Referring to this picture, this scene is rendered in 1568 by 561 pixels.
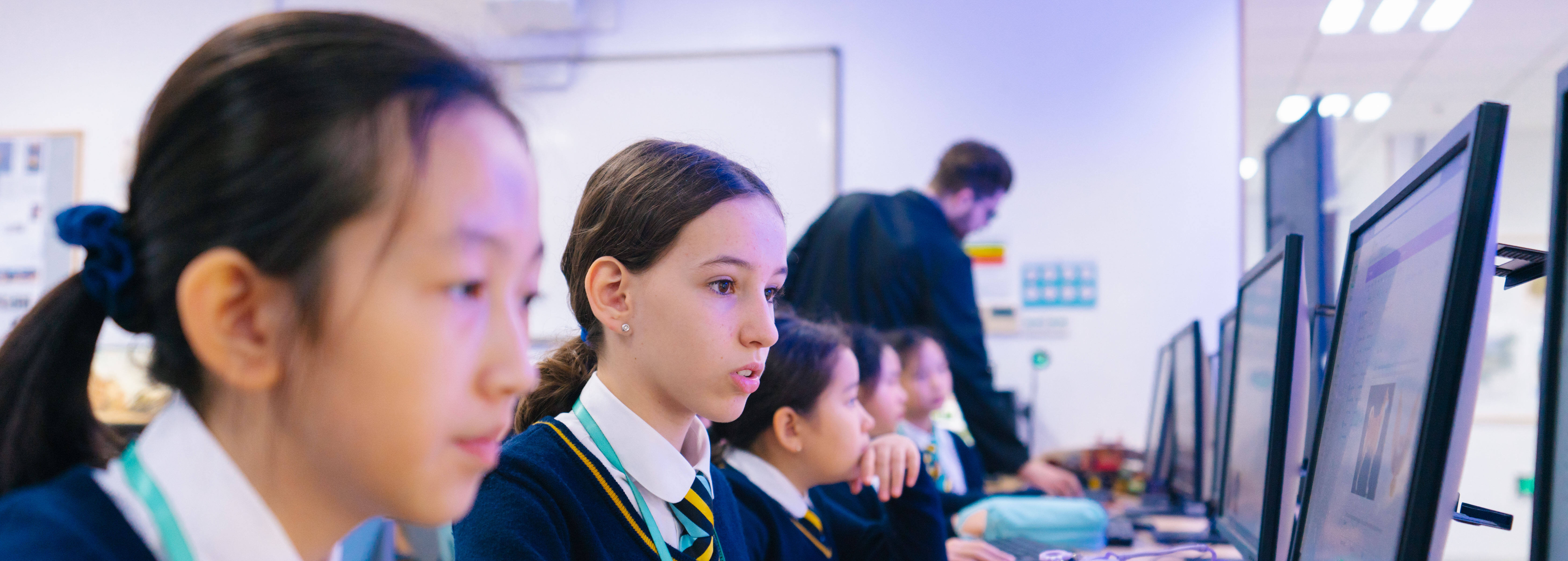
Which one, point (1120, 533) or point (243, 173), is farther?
point (1120, 533)

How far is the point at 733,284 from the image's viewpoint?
981 millimetres

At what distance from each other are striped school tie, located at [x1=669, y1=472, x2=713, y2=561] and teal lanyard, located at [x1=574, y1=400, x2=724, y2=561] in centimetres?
2

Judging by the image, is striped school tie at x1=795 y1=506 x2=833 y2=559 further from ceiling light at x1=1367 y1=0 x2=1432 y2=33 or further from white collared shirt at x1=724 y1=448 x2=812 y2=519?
ceiling light at x1=1367 y1=0 x2=1432 y2=33

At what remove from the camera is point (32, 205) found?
3.85 metres

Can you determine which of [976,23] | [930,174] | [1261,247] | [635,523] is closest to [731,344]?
[635,523]

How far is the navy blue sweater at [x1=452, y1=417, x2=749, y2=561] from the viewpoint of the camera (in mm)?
815

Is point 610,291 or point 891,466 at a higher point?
point 610,291

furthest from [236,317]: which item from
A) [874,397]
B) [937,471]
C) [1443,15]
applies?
[1443,15]

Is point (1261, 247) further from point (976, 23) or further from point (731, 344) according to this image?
point (731, 344)

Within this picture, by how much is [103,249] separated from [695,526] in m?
0.59

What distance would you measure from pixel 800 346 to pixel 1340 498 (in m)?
0.84

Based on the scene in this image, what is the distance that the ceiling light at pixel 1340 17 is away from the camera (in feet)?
12.4

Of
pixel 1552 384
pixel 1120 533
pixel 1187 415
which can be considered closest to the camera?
pixel 1552 384

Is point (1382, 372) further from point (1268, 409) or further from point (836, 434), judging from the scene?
point (836, 434)
